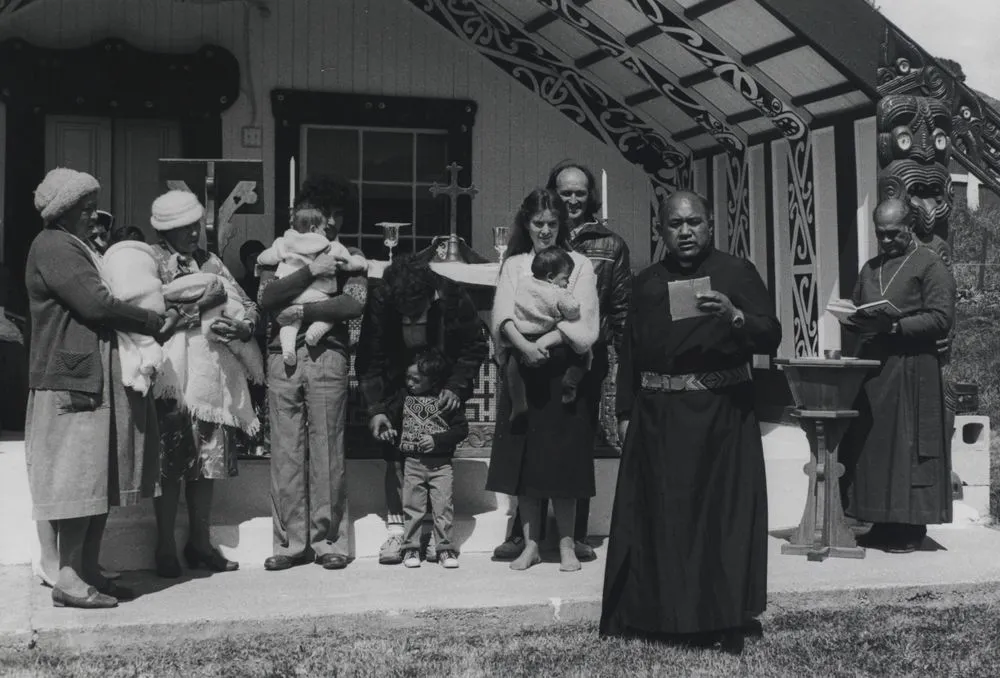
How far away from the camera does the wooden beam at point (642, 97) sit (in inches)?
391

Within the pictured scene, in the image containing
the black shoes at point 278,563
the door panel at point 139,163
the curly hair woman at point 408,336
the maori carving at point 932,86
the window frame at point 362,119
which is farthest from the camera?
the window frame at point 362,119

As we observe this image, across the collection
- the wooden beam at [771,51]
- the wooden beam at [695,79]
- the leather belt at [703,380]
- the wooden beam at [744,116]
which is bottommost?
the leather belt at [703,380]

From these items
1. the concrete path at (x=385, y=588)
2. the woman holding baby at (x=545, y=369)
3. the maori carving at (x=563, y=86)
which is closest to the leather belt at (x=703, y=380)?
the woman holding baby at (x=545, y=369)

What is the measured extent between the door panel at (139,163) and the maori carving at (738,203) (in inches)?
171

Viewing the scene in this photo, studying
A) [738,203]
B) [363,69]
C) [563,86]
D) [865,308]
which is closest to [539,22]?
[563,86]

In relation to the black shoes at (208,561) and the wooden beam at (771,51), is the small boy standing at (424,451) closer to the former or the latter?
the black shoes at (208,561)

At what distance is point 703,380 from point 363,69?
19.3 feet

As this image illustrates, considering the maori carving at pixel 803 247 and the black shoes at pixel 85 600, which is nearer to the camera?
the black shoes at pixel 85 600

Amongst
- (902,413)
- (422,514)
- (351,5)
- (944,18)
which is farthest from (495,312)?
(944,18)

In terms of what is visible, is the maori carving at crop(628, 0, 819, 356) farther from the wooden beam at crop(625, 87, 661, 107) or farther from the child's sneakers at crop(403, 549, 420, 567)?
the child's sneakers at crop(403, 549, 420, 567)

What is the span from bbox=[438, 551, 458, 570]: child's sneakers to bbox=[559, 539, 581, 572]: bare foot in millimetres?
529

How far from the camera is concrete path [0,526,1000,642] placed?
529 centimetres

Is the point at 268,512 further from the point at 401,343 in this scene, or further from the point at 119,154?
the point at 119,154

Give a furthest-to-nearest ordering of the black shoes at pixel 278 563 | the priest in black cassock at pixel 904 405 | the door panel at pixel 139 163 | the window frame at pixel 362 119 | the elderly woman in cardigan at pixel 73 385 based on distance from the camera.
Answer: the window frame at pixel 362 119, the door panel at pixel 139 163, the priest in black cassock at pixel 904 405, the black shoes at pixel 278 563, the elderly woman in cardigan at pixel 73 385
